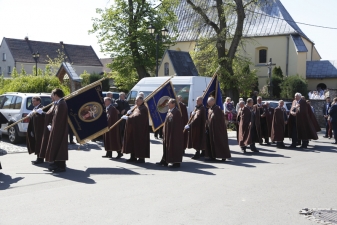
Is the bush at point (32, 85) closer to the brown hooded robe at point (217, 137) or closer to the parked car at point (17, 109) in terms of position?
the parked car at point (17, 109)

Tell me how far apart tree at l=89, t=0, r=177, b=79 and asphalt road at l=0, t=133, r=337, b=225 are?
2917 cm

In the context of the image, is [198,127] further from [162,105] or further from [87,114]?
[87,114]

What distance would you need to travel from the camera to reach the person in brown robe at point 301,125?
1722 cm

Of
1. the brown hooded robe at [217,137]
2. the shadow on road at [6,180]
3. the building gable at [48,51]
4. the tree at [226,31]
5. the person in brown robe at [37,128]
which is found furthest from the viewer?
the building gable at [48,51]

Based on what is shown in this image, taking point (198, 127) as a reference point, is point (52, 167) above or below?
below

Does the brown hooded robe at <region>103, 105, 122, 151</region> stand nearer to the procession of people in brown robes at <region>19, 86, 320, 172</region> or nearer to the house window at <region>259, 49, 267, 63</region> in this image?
the procession of people in brown robes at <region>19, 86, 320, 172</region>

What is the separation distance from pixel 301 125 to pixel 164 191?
993cm

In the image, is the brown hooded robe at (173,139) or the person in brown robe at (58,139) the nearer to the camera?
the person in brown robe at (58,139)

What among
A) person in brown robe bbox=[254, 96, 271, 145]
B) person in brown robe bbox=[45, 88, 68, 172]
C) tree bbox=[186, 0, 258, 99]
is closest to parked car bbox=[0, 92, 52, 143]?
person in brown robe bbox=[45, 88, 68, 172]

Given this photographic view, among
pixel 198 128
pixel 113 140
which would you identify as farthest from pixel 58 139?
pixel 198 128

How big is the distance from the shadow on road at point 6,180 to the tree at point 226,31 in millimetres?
20142

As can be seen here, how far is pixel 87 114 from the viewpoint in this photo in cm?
1221

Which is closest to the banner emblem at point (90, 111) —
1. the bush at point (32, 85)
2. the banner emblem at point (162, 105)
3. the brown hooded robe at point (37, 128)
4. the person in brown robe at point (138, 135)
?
the person in brown robe at point (138, 135)

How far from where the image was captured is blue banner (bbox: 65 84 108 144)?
470 inches
